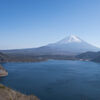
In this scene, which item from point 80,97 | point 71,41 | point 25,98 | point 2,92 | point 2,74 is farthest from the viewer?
point 71,41

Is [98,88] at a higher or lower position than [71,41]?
lower

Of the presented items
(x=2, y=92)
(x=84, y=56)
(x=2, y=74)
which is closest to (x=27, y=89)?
(x=2, y=92)

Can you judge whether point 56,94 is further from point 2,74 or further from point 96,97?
point 2,74

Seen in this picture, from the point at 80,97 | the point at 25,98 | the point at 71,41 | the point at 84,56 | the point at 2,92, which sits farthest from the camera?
the point at 71,41

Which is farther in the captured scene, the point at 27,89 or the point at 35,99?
the point at 27,89

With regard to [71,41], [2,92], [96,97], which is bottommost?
[96,97]

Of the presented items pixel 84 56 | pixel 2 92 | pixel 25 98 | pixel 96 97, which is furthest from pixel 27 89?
pixel 84 56

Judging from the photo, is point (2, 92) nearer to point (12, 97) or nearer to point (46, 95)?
point (12, 97)

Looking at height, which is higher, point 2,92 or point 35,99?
point 2,92

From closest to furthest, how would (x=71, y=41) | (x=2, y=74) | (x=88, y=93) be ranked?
(x=88, y=93) → (x=2, y=74) → (x=71, y=41)
